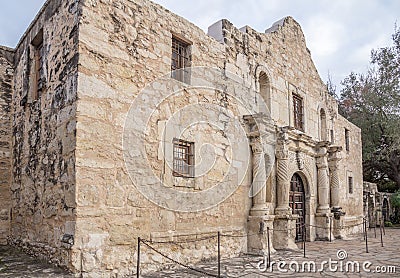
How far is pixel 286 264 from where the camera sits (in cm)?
702

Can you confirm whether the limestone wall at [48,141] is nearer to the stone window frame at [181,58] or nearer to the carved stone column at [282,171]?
the stone window frame at [181,58]

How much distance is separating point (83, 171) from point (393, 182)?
67.2 feet

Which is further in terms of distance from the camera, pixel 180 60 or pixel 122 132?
pixel 180 60

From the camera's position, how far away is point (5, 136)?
8383mm

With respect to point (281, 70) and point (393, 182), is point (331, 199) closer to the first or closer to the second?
point (281, 70)

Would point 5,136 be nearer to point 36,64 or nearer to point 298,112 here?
point 36,64

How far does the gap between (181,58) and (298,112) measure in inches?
204

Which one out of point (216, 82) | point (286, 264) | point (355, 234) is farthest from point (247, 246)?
point (355, 234)

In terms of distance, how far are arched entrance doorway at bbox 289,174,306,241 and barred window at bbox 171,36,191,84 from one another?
188 inches

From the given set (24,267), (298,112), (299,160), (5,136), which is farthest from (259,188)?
(5,136)

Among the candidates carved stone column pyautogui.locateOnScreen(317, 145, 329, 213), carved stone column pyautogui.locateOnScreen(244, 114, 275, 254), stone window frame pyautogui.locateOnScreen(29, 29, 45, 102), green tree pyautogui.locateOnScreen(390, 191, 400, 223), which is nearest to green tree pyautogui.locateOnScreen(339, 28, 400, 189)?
green tree pyautogui.locateOnScreen(390, 191, 400, 223)

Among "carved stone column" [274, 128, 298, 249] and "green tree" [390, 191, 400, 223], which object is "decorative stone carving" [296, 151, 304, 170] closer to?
"carved stone column" [274, 128, 298, 249]

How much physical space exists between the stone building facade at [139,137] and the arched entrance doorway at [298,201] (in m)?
0.08

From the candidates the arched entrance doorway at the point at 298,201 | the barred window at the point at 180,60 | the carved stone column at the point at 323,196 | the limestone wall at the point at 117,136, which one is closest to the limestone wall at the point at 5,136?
the limestone wall at the point at 117,136
